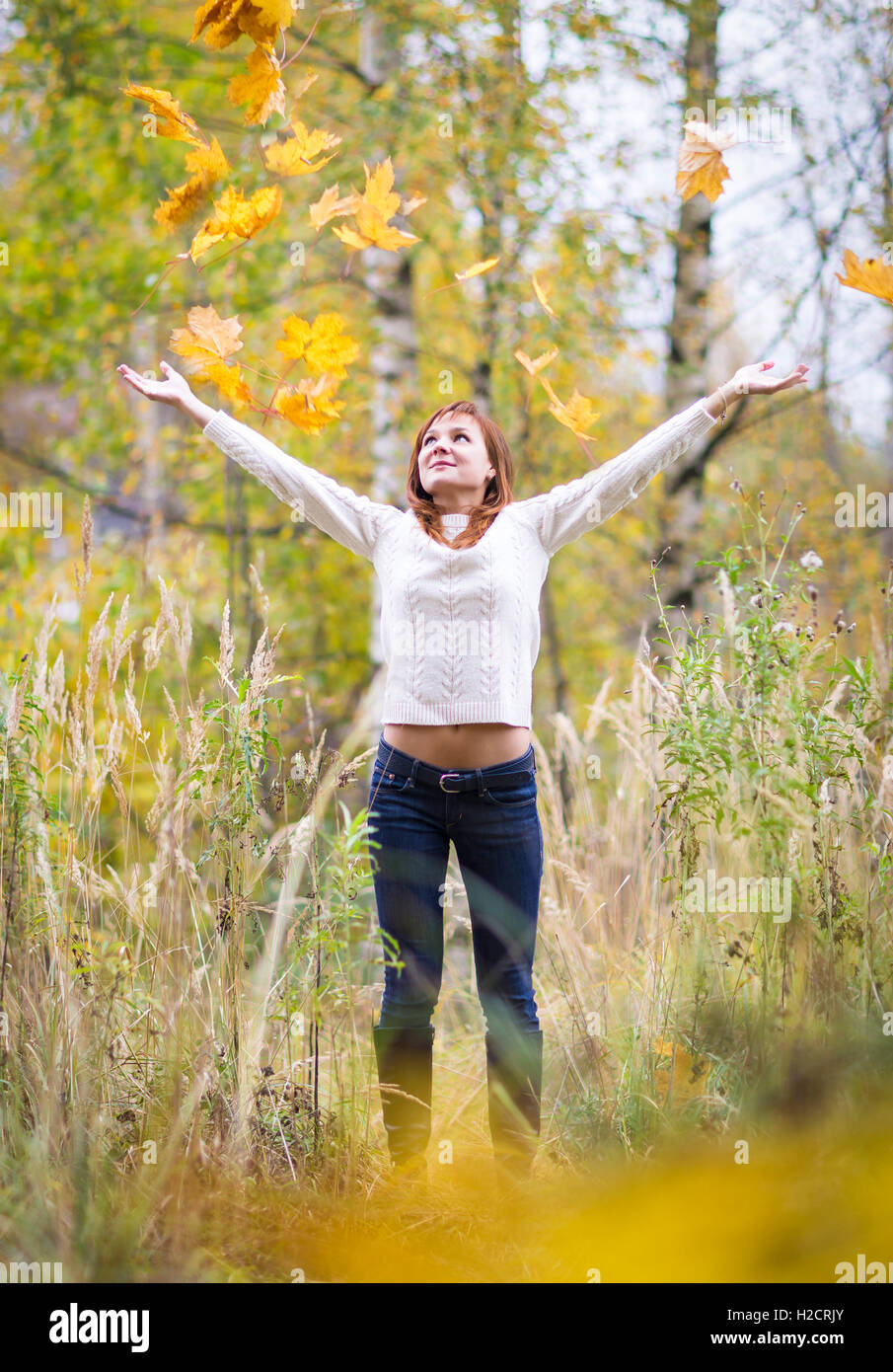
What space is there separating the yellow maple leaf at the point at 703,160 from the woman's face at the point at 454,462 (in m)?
0.59

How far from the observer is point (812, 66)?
4.23m

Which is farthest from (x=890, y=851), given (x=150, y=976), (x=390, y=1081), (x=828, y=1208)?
(x=150, y=976)

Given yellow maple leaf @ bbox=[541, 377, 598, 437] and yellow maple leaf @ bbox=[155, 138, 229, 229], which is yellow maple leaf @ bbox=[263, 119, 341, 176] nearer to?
yellow maple leaf @ bbox=[155, 138, 229, 229]

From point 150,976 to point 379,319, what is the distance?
3263mm

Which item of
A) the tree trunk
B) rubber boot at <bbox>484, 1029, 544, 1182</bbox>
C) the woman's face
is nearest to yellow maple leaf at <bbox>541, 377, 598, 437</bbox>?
the woman's face

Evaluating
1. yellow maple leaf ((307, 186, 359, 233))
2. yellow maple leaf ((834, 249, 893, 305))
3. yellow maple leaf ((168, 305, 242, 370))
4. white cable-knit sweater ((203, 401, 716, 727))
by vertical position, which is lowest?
white cable-knit sweater ((203, 401, 716, 727))

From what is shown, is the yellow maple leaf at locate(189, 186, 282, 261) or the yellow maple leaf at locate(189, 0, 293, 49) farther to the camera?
the yellow maple leaf at locate(189, 186, 282, 261)

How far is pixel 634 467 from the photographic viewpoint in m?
2.05

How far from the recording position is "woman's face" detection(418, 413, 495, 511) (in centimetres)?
208

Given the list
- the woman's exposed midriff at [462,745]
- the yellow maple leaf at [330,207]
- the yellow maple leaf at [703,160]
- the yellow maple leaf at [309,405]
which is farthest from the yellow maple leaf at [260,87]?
the woman's exposed midriff at [462,745]

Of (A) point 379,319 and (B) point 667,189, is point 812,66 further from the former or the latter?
(A) point 379,319

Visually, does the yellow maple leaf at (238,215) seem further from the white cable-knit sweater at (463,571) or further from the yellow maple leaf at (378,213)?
the white cable-knit sweater at (463,571)

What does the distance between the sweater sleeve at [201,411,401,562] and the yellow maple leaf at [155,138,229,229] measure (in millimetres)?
370
